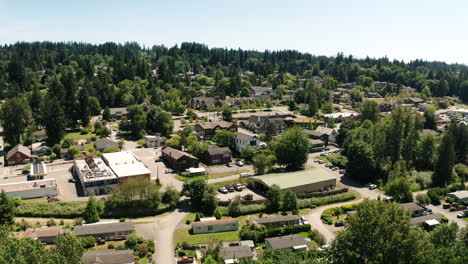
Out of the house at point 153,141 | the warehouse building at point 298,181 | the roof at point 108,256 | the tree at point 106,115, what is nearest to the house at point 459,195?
the warehouse building at point 298,181

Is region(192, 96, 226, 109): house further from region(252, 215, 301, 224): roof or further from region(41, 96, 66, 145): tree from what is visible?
region(252, 215, 301, 224): roof

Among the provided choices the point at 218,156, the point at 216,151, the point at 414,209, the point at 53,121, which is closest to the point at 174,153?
the point at 216,151

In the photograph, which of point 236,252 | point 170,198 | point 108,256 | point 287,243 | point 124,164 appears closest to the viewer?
point 108,256

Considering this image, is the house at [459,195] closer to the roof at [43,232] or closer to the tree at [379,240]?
the tree at [379,240]

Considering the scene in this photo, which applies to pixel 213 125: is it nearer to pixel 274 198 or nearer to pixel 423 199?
pixel 274 198

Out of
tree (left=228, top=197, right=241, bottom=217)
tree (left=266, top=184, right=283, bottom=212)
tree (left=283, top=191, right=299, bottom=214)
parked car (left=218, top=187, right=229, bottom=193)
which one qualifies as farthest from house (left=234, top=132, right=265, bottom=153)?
tree (left=228, top=197, right=241, bottom=217)

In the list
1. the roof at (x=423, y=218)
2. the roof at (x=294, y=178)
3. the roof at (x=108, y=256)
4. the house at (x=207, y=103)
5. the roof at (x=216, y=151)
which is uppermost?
the house at (x=207, y=103)

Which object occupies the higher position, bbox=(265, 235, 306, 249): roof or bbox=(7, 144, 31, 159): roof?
bbox=(7, 144, 31, 159): roof
